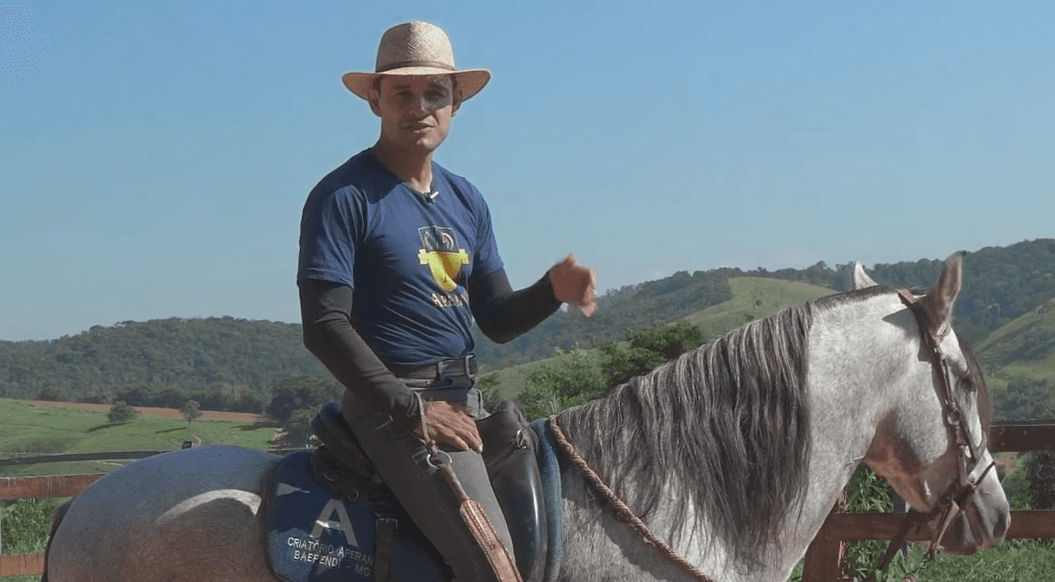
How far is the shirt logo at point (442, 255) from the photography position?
3023 millimetres

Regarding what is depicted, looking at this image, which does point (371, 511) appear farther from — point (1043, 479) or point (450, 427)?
point (1043, 479)

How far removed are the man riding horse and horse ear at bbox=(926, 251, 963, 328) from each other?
1067mm

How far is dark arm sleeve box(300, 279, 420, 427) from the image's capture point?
2.77 meters

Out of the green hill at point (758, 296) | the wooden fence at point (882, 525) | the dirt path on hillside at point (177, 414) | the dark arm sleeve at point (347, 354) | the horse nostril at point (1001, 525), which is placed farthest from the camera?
the green hill at point (758, 296)

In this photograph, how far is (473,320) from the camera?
3.30 metres

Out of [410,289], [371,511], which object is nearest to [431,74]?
[410,289]

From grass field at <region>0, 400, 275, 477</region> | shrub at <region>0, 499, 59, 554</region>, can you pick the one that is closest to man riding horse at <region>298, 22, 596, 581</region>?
shrub at <region>0, 499, 59, 554</region>

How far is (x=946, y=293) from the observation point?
316 centimetres

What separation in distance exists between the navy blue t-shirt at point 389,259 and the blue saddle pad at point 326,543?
1.56ft

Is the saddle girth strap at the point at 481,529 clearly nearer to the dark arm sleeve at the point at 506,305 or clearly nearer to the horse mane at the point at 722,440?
the horse mane at the point at 722,440

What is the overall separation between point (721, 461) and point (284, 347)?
5580cm

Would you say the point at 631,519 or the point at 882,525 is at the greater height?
the point at 631,519

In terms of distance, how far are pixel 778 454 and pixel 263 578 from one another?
1.58m

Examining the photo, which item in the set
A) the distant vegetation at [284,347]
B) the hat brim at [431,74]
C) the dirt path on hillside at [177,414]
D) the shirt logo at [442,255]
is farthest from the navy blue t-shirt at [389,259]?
the distant vegetation at [284,347]
